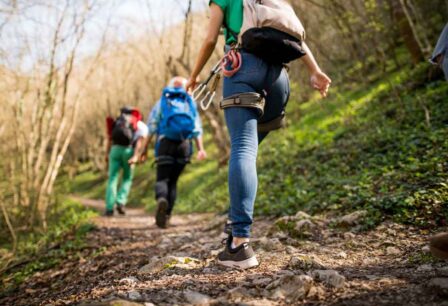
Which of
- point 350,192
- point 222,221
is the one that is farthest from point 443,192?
point 222,221

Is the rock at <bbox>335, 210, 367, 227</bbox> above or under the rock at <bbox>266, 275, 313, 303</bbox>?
under

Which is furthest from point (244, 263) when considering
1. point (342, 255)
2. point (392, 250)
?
point (392, 250)

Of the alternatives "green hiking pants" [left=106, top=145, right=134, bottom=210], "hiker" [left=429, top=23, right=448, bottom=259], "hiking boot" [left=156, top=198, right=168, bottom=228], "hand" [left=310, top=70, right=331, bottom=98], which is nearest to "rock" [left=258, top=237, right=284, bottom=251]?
"hiker" [left=429, top=23, right=448, bottom=259]

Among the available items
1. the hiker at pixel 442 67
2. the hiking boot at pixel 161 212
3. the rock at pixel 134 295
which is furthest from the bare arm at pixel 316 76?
the hiking boot at pixel 161 212

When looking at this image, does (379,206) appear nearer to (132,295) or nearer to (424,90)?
(132,295)

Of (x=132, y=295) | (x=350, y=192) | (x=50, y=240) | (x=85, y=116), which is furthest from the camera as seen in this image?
(x=85, y=116)

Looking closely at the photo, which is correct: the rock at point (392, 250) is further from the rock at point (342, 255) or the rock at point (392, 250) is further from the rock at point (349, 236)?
the rock at point (349, 236)

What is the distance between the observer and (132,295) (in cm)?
191

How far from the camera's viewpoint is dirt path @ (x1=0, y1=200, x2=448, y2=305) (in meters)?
1.80

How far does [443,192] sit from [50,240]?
547 centimetres

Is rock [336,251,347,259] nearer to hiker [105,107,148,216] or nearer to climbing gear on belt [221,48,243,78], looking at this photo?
climbing gear on belt [221,48,243,78]

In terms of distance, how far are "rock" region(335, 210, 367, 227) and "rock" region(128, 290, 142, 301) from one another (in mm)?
2235

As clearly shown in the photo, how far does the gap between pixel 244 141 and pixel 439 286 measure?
1.30 m

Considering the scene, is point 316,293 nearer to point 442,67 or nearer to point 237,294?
point 237,294
